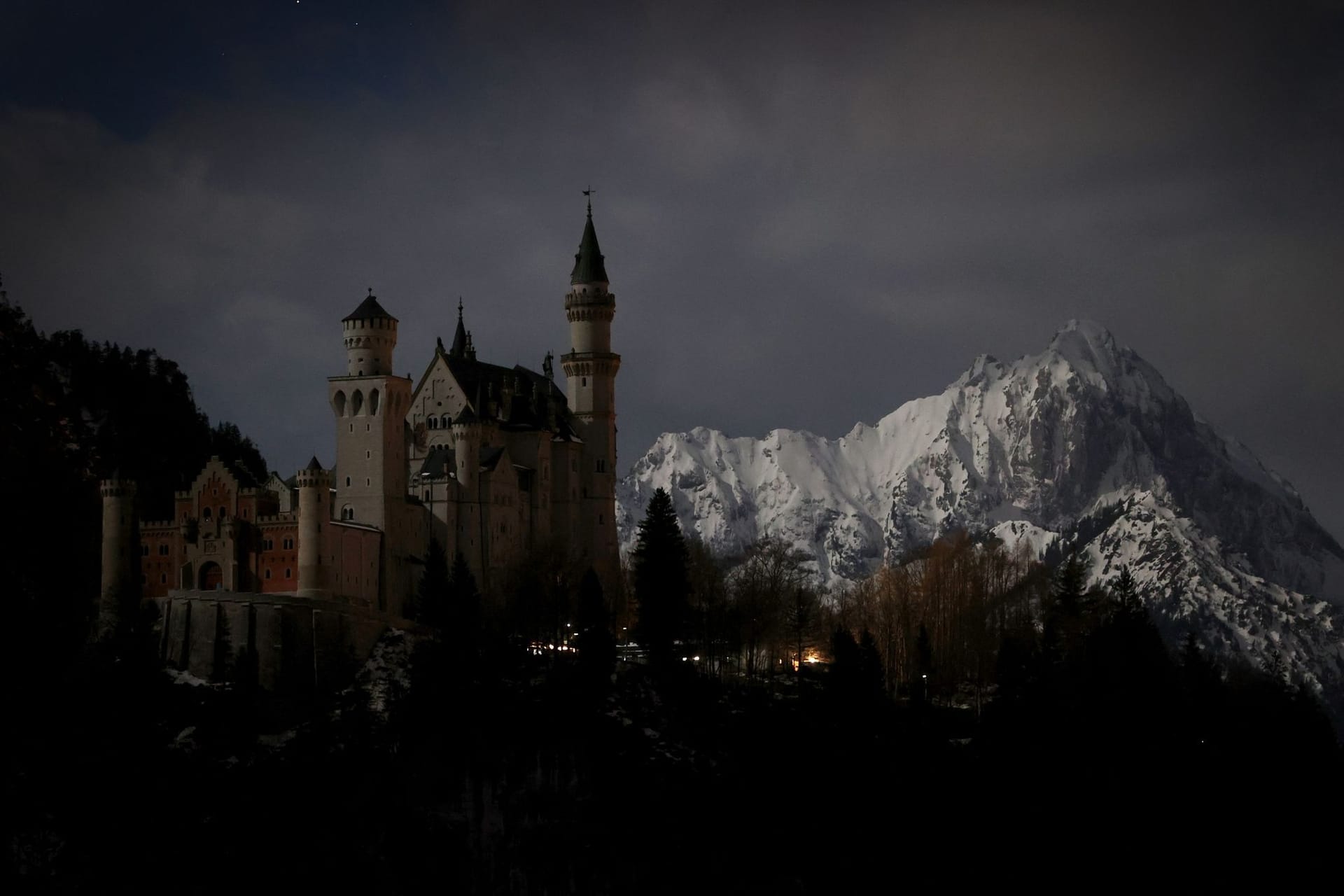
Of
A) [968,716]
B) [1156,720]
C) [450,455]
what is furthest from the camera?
[450,455]

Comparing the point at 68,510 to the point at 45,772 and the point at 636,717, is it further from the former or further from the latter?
the point at 45,772

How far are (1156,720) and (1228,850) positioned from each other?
11941 mm

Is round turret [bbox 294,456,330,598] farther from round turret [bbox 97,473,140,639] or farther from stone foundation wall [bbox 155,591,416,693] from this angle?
round turret [bbox 97,473,140,639]

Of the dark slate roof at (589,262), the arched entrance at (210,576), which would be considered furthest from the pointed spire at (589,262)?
the arched entrance at (210,576)

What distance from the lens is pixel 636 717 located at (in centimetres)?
11025

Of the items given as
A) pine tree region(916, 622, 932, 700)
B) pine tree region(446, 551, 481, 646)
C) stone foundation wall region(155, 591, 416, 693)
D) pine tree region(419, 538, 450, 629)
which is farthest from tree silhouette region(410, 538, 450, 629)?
pine tree region(916, 622, 932, 700)

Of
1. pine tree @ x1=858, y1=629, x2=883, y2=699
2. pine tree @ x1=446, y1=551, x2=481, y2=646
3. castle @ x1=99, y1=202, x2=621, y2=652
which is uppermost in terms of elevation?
castle @ x1=99, y1=202, x2=621, y2=652

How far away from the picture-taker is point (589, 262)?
5659 inches

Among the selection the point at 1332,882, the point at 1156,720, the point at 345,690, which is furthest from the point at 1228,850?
the point at 345,690

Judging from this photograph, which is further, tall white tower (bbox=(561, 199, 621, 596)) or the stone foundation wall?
tall white tower (bbox=(561, 199, 621, 596))

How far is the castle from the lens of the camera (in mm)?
112625

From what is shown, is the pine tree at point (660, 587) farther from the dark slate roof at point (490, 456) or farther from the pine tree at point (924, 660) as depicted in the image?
the pine tree at point (924, 660)

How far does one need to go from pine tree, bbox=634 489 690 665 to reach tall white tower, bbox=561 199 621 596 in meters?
15.0

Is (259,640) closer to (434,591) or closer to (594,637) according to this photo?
(434,591)
